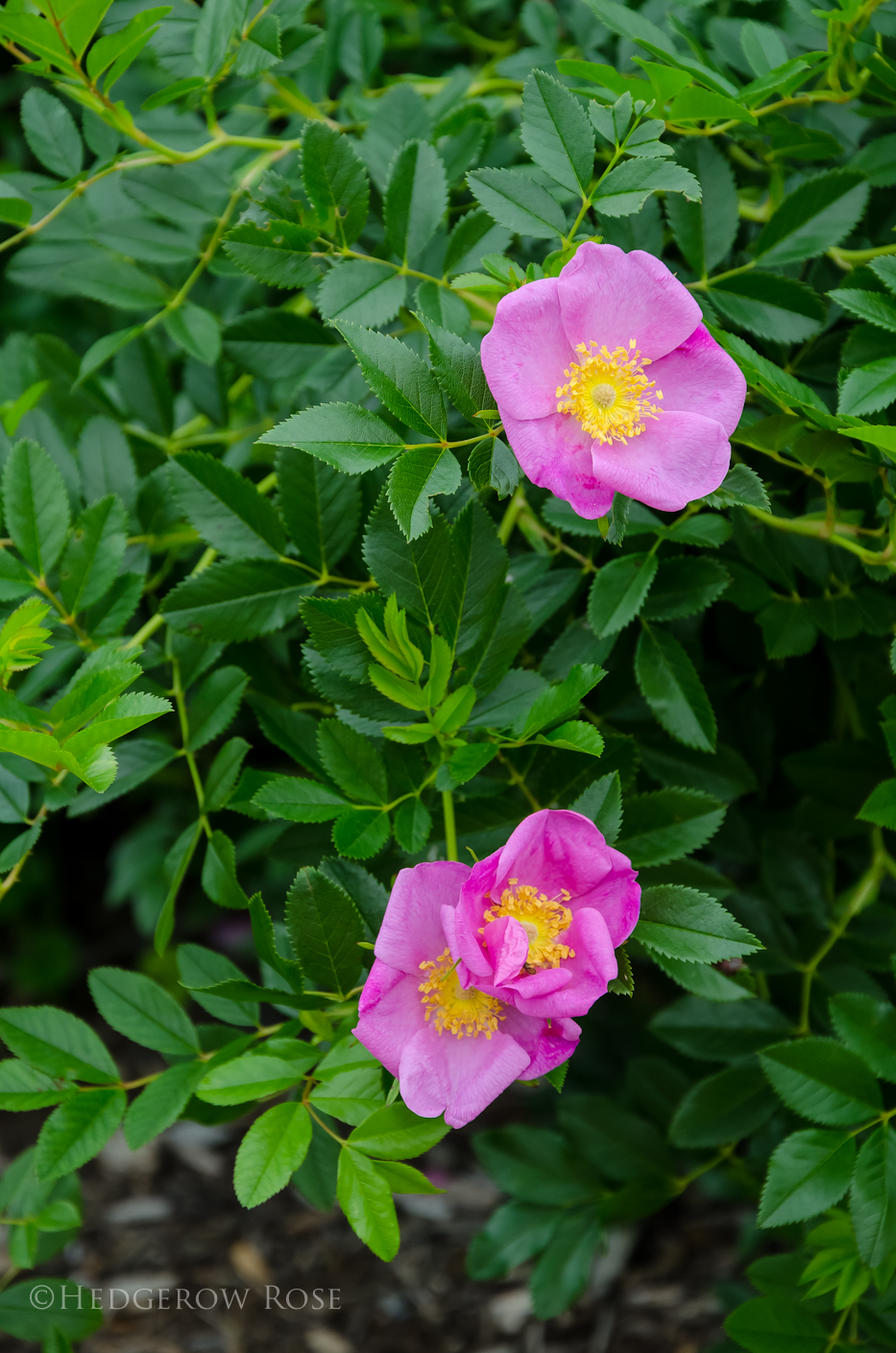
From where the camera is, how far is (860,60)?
0.75m

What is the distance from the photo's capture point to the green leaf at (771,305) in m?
0.74

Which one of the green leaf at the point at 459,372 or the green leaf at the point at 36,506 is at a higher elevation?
the green leaf at the point at 459,372

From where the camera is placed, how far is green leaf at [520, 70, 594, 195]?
631 mm

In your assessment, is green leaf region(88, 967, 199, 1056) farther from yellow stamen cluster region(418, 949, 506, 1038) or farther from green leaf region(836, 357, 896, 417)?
green leaf region(836, 357, 896, 417)

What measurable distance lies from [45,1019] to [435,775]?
36cm

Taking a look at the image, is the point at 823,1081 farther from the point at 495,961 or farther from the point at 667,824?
the point at 495,961

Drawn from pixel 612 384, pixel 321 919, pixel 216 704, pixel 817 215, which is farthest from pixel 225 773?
pixel 817 215

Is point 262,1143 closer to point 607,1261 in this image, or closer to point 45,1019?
point 45,1019

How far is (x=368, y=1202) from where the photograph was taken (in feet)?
1.92

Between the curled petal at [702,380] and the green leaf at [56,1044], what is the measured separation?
59 centimetres

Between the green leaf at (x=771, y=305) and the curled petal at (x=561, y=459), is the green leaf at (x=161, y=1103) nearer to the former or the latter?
the curled petal at (x=561, y=459)

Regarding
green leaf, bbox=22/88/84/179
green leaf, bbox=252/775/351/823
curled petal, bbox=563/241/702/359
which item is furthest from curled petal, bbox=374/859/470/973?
green leaf, bbox=22/88/84/179

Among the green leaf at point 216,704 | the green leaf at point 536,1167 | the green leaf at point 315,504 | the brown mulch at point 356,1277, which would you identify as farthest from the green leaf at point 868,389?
the brown mulch at point 356,1277

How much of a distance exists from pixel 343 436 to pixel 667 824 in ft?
1.07
